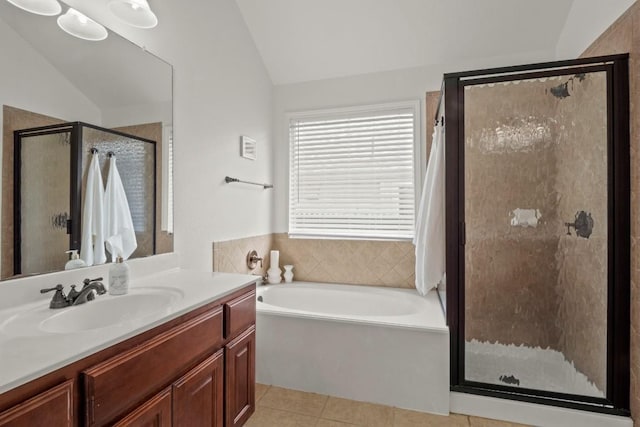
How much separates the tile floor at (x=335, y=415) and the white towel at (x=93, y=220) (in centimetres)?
121

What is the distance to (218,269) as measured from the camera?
2.25m

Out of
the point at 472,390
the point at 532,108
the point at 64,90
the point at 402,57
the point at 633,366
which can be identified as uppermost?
the point at 402,57

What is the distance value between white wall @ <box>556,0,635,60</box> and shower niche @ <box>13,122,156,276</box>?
2658 mm

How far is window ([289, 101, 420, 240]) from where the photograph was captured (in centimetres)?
283

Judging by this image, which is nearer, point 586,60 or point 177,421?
point 177,421

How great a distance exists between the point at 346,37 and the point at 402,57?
50cm

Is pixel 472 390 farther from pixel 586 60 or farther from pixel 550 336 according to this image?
pixel 586 60

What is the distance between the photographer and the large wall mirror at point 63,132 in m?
1.17

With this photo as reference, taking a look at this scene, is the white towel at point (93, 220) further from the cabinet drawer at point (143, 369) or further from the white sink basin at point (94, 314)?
the cabinet drawer at point (143, 369)

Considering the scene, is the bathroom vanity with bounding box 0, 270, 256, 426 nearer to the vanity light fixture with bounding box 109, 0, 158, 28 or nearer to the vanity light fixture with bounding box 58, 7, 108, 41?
the vanity light fixture with bounding box 58, 7, 108, 41

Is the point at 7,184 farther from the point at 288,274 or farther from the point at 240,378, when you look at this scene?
the point at 288,274

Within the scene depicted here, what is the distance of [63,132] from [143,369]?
101 cm

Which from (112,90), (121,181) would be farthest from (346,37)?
(121,181)

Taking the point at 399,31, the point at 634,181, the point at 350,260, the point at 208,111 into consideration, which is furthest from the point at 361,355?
the point at 399,31
